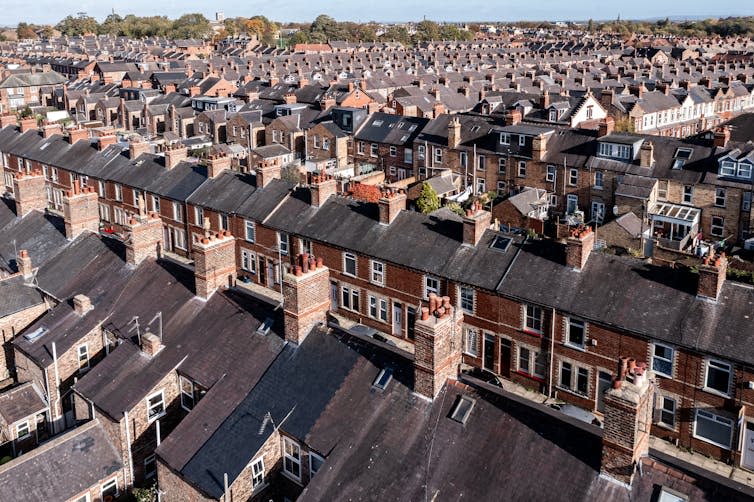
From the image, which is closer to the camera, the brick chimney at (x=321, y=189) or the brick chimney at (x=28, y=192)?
the brick chimney at (x=28, y=192)

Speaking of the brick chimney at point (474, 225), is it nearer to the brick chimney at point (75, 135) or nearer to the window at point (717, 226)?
the window at point (717, 226)

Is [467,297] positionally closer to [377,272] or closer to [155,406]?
[377,272]

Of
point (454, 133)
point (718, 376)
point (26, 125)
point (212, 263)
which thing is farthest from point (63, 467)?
point (26, 125)

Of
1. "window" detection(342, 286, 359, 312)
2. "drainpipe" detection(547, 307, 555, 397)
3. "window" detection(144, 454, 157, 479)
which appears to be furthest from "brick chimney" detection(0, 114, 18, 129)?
"drainpipe" detection(547, 307, 555, 397)

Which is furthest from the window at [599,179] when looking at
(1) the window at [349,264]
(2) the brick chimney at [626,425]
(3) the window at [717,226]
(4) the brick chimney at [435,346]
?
(2) the brick chimney at [626,425]

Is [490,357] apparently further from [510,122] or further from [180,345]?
[510,122]

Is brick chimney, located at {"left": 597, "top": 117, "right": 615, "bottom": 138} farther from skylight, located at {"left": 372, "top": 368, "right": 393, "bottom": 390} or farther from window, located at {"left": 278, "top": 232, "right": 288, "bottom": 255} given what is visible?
skylight, located at {"left": 372, "top": 368, "right": 393, "bottom": 390}

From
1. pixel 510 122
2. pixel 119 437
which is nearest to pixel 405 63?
pixel 510 122
